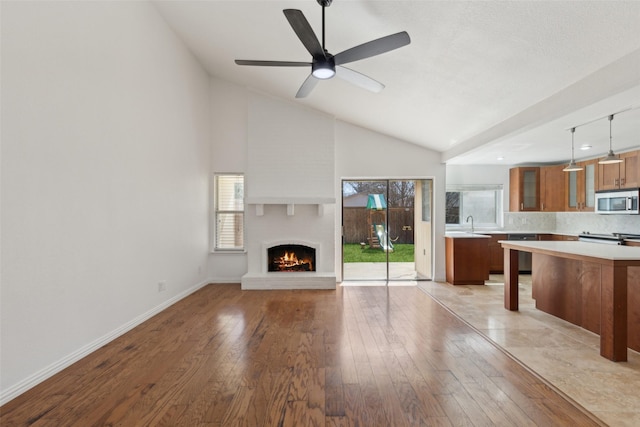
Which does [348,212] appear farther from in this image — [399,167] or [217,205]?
[217,205]

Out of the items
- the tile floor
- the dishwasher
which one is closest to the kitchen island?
the tile floor

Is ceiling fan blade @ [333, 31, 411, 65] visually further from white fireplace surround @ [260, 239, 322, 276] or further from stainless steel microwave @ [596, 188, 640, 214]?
stainless steel microwave @ [596, 188, 640, 214]

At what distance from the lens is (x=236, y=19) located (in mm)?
3867

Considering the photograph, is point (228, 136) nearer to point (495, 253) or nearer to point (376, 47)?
point (376, 47)

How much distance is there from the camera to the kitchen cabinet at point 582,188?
19.5ft

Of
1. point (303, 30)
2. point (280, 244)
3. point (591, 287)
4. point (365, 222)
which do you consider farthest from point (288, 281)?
point (303, 30)

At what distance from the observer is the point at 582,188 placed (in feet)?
20.1

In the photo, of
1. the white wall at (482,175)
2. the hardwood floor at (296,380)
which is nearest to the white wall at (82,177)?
the hardwood floor at (296,380)

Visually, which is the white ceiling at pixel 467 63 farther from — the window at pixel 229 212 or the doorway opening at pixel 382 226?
the window at pixel 229 212

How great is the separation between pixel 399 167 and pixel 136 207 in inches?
173

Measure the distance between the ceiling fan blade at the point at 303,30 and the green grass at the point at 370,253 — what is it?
160 inches

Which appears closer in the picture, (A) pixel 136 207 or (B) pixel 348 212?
(A) pixel 136 207

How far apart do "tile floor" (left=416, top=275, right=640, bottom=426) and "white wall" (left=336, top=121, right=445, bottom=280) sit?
1756 millimetres

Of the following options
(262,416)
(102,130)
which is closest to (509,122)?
(262,416)
